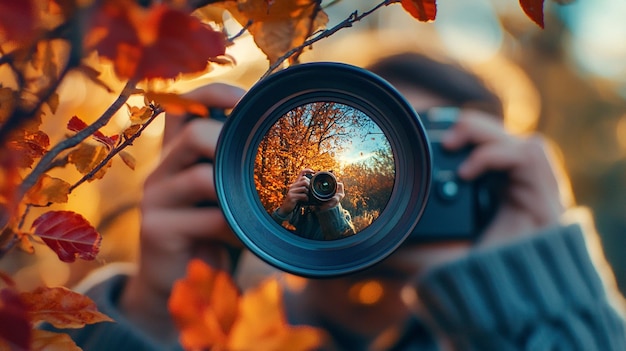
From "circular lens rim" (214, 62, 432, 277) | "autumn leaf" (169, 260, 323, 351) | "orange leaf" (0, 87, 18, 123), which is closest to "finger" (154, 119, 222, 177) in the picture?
"autumn leaf" (169, 260, 323, 351)

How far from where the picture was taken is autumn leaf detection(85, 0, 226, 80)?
18 cm

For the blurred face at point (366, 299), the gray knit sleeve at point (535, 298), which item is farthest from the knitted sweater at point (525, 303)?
the blurred face at point (366, 299)

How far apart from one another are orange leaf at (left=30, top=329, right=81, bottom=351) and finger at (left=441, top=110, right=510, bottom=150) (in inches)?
22.6

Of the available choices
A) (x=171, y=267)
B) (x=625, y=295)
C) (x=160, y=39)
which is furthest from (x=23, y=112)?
(x=625, y=295)

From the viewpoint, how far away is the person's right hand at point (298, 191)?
0.32 m

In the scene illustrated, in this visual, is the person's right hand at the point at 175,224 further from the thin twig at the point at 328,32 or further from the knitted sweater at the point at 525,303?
the thin twig at the point at 328,32

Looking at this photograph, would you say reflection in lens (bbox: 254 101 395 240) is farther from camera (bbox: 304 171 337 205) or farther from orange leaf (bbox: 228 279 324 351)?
orange leaf (bbox: 228 279 324 351)

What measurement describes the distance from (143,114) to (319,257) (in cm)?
14

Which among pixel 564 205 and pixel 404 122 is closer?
pixel 404 122

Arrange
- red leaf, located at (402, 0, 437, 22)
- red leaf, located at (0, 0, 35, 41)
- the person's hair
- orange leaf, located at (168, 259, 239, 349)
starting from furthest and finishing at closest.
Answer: the person's hair → orange leaf, located at (168, 259, 239, 349) → red leaf, located at (402, 0, 437, 22) → red leaf, located at (0, 0, 35, 41)

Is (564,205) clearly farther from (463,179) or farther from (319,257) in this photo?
(319,257)

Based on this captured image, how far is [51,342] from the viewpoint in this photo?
0.26 m

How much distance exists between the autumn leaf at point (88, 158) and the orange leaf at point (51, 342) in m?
0.08

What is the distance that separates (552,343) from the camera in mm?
746
